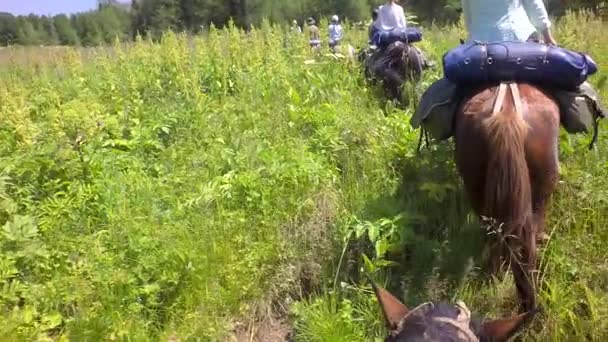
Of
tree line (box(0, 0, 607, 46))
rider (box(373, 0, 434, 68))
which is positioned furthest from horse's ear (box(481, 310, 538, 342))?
tree line (box(0, 0, 607, 46))

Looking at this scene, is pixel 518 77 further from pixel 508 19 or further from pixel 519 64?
pixel 508 19

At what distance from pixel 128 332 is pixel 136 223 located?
1.02m

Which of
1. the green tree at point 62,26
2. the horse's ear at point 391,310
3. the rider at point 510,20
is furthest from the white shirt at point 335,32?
the green tree at point 62,26

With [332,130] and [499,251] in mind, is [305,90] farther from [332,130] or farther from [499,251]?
[499,251]

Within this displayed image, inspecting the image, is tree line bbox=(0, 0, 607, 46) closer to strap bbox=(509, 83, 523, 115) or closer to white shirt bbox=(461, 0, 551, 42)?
white shirt bbox=(461, 0, 551, 42)

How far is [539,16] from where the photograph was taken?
150 inches

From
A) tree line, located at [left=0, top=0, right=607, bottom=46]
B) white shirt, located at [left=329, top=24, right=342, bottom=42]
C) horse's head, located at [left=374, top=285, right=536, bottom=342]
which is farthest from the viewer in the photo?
tree line, located at [left=0, top=0, right=607, bottom=46]

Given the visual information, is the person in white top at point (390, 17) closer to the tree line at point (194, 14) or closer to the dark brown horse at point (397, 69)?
the dark brown horse at point (397, 69)

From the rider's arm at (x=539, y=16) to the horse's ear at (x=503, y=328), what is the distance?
8.90 ft

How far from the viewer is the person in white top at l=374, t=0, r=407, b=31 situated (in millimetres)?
8320

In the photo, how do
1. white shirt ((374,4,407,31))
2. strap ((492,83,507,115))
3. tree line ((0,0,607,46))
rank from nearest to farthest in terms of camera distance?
1. strap ((492,83,507,115))
2. white shirt ((374,4,407,31))
3. tree line ((0,0,607,46))

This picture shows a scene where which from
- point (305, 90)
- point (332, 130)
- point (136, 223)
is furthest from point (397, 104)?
point (136, 223)

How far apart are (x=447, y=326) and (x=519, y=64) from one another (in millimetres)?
2119

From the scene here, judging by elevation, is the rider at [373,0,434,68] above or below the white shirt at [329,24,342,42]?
above
